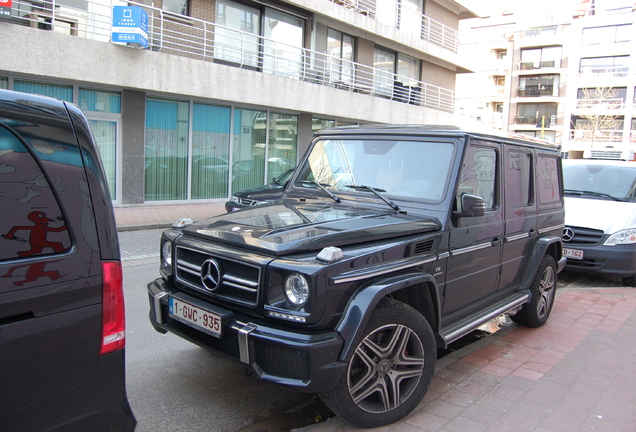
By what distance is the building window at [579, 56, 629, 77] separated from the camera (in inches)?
2110

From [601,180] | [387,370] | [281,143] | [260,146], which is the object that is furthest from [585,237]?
[281,143]

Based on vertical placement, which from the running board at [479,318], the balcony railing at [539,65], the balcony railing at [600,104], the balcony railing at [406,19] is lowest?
the running board at [479,318]

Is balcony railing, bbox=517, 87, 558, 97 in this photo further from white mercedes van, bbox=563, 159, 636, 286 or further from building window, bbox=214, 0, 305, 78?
white mercedes van, bbox=563, 159, 636, 286

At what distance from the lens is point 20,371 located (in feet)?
6.22

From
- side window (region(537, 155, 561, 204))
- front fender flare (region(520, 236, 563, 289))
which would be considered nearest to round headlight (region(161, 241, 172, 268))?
front fender flare (region(520, 236, 563, 289))

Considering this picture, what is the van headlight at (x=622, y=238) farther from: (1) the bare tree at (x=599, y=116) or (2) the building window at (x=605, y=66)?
(2) the building window at (x=605, y=66)

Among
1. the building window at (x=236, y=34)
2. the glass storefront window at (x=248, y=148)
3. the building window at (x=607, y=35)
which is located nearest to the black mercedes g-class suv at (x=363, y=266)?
the building window at (x=236, y=34)

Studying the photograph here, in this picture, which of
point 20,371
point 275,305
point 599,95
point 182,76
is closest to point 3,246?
point 20,371

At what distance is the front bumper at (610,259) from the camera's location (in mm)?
7250

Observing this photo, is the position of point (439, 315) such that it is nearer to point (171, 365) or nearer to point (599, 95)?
point (171, 365)

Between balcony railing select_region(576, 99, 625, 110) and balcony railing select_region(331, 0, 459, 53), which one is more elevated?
balcony railing select_region(576, 99, 625, 110)

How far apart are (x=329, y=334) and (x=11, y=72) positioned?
40.7ft

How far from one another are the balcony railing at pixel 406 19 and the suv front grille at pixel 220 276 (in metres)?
18.8

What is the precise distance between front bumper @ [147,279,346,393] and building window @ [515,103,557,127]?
6382 cm
